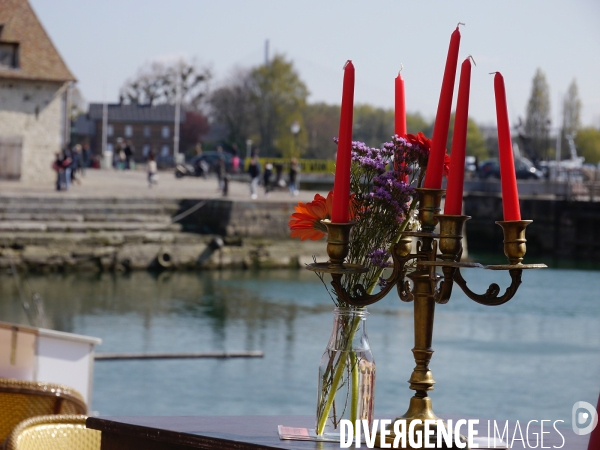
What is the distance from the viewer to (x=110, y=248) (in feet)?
84.1

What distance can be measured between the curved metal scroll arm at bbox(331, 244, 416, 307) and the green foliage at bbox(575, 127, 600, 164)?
10295cm

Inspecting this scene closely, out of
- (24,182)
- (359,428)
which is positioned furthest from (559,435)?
(24,182)

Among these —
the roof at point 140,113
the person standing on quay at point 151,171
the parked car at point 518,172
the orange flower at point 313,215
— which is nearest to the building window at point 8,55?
the person standing on quay at point 151,171

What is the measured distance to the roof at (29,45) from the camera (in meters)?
31.8

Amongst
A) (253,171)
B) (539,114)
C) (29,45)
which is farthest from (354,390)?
(539,114)

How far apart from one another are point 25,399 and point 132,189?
29328 mm

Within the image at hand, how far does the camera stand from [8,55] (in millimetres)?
31938

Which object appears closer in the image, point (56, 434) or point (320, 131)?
point (56, 434)

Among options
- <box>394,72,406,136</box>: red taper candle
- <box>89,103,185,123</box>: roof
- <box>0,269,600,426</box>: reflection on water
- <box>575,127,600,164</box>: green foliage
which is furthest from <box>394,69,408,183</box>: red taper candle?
<box>575,127,600,164</box>: green foliage

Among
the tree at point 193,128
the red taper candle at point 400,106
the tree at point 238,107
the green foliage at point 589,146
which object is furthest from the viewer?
the green foliage at point 589,146

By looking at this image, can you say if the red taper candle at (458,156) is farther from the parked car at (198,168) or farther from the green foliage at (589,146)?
the green foliage at (589,146)

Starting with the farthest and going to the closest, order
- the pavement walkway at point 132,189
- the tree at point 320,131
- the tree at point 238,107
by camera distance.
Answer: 1. the tree at point 320,131
2. the tree at point 238,107
3. the pavement walkway at point 132,189

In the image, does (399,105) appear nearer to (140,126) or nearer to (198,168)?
(198,168)

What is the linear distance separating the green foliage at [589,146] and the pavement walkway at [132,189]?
218 feet
